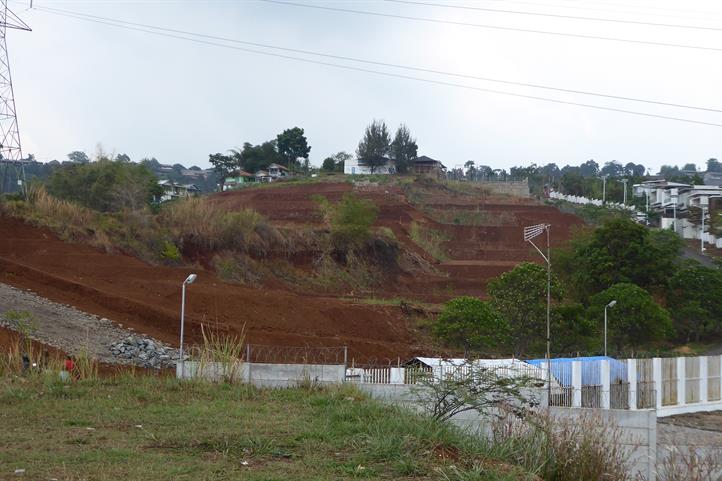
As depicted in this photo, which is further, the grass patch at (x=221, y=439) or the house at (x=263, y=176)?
the house at (x=263, y=176)

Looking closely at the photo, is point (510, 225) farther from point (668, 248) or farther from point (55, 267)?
point (55, 267)

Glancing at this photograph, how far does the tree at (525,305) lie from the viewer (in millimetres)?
35312

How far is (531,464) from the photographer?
10656 millimetres

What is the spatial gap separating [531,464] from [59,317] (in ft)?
73.0

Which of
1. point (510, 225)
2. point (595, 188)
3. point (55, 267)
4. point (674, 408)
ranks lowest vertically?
point (674, 408)

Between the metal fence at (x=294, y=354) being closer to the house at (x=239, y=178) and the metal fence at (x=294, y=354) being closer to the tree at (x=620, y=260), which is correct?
the tree at (x=620, y=260)

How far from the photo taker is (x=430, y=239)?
216 feet

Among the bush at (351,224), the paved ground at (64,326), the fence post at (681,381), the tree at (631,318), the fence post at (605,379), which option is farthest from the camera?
the bush at (351,224)

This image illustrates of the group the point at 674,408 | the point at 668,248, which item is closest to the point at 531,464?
the point at 674,408

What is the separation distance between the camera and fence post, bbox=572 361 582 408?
2345 cm

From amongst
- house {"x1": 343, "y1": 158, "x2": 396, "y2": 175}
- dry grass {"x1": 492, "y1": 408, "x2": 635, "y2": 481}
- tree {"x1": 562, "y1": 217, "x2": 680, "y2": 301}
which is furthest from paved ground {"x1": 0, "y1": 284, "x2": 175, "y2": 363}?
house {"x1": 343, "y1": 158, "x2": 396, "y2": 175}

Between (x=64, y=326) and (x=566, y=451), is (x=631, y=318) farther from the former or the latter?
(x=566, y=451)

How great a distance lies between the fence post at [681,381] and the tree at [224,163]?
266 ft

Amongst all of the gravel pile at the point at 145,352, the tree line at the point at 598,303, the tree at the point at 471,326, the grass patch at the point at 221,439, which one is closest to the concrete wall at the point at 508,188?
the tree line at the point at 598,303
